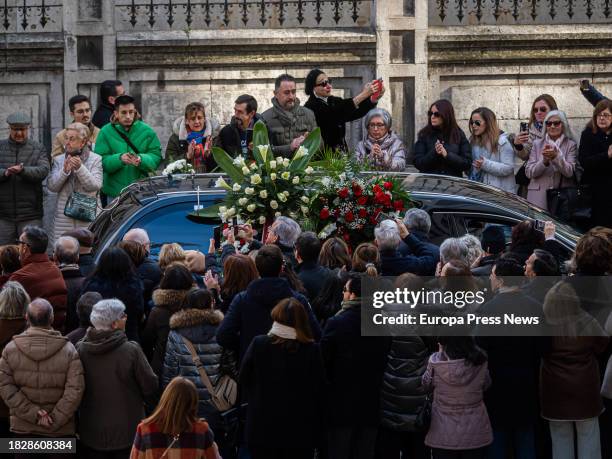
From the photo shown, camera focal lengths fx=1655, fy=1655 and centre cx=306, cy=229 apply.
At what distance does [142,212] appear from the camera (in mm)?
13992

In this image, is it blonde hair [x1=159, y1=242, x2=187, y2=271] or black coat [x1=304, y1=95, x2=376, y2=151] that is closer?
blonde hair [x1=159, y1=242, x2=187, y2=271]

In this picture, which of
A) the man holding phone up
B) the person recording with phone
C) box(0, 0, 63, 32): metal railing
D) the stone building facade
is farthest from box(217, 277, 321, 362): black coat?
box(0, 0, 63, 32): metal railing

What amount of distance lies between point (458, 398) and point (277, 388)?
1211 mm

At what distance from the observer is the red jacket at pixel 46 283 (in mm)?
12281

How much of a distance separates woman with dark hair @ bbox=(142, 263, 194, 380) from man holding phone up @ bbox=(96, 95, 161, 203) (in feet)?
17.5

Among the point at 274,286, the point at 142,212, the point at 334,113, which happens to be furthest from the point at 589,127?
the point at 274,286

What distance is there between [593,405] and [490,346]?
857 mm

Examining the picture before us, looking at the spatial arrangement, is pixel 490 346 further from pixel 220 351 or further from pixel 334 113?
pixel 334 113

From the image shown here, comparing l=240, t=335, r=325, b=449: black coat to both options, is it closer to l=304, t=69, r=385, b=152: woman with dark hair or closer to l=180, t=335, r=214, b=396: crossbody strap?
l=180, t=335, r=214, b=396: crossbody strap

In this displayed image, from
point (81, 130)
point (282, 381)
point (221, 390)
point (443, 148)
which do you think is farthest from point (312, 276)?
point (81, 130)

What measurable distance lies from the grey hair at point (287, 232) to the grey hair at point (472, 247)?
1.30m

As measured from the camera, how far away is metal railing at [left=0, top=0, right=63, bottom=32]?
852 inches

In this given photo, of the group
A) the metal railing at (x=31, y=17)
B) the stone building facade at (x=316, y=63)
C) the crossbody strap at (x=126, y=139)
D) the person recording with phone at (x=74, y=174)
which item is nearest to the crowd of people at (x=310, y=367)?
the person recording with phone at (x=74, y=174)

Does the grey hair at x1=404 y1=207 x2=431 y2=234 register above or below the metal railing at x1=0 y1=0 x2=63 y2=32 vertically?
below
